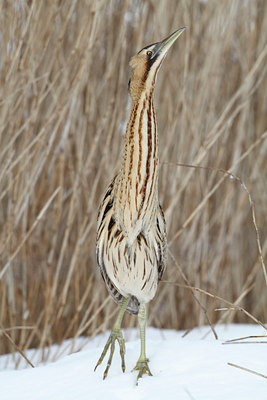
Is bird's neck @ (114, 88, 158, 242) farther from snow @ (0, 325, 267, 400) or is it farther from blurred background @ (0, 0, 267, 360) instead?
blurred background @ (0, 0, 267, 360)

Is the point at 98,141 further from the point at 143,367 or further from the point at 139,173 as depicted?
the point at 143,367

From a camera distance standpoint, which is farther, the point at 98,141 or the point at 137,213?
the point at 98,141

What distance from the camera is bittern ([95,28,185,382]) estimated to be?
1.30m

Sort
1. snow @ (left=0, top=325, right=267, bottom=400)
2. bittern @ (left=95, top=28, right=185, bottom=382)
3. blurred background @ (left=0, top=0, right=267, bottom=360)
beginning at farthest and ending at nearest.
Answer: blurred background @ (left=0, top=0, right=267, bottom=360), bittern @ (left=95, top=28, right=185, bottom=382), snow @ (left=0, top=325, right=267, bottom=400)

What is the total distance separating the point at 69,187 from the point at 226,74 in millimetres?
802

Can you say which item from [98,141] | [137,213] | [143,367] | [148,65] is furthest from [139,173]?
[98,141]

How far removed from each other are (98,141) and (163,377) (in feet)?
3.29

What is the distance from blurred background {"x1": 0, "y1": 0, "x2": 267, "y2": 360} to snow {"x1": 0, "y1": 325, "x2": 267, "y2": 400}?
1.21ft

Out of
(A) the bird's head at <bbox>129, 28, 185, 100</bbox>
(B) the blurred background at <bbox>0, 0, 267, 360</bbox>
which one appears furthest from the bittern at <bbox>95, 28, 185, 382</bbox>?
(B) the blurred background at <bbox>0, 0, 267, 360</bbox>

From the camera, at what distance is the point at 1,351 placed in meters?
2.18

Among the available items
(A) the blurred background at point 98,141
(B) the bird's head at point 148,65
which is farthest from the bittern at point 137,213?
(A) the blurred background at point 98,141

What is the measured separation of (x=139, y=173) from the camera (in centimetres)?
133

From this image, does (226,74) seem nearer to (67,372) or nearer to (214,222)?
(214,222)

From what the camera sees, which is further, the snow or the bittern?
the bittern
